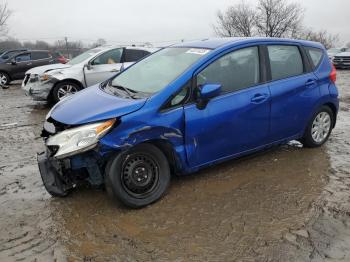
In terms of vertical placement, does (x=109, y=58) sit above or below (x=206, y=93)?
below

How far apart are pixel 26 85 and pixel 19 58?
27.0 ft

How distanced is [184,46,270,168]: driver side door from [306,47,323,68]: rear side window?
1.11 meters

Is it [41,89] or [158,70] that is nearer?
[158,70]

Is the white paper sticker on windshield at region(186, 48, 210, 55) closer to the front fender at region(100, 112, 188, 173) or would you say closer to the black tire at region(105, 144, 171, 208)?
the front fender at region(100, 112, 188, 173)

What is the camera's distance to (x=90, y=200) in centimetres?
436

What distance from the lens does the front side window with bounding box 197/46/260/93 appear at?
15.0 feet

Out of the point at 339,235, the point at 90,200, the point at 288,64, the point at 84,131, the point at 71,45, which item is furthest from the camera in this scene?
the point at 71,45

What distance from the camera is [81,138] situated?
387 centimetres

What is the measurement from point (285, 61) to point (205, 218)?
2565 mm

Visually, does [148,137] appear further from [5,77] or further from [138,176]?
[5,77]

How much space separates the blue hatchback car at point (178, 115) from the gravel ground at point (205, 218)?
0.94ft

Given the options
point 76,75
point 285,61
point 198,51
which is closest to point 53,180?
point 198,51

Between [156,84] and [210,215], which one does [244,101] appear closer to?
[156,84]

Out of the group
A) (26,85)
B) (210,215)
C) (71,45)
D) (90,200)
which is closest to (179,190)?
(210,215)
